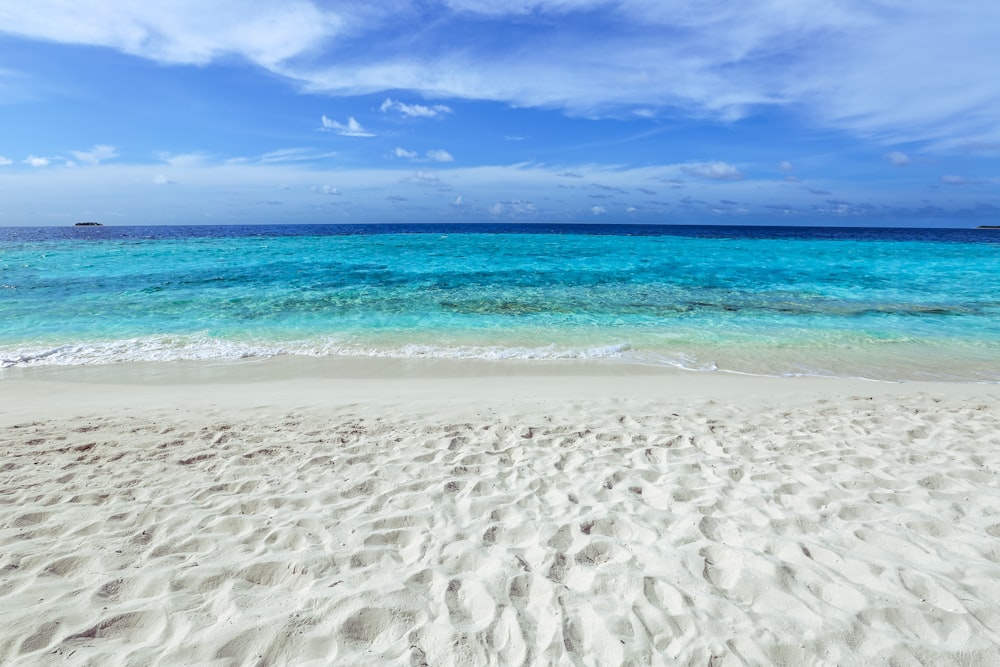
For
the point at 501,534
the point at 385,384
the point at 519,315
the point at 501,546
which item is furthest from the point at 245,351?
the point at 501,546

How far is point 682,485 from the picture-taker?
14.0 ft

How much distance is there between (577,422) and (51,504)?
4.72 meters

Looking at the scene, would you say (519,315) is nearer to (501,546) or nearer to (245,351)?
(245,351)

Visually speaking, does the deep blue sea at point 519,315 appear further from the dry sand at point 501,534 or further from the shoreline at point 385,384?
the dry sand at point 501,534

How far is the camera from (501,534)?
11.8 ft

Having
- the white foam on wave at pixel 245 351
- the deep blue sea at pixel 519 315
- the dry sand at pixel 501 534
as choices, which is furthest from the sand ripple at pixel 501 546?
the deep blue sea at pixel 519 315

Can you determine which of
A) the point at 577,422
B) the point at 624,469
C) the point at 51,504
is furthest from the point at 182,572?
the point at 577,422

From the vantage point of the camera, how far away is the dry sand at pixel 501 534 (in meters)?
2.66

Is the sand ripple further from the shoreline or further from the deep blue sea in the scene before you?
the deep blue sea

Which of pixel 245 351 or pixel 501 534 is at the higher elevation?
pixel 501 534

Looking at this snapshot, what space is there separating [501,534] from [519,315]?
992cm

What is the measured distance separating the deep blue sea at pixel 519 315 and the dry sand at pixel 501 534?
10.5 ft

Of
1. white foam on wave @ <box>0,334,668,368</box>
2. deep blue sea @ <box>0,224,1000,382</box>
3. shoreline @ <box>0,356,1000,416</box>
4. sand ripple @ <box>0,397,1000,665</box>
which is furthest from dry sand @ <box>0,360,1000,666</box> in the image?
deep blue sea @ <box>0,224,1000,382</box>

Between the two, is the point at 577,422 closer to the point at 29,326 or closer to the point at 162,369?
the point at 162,369
